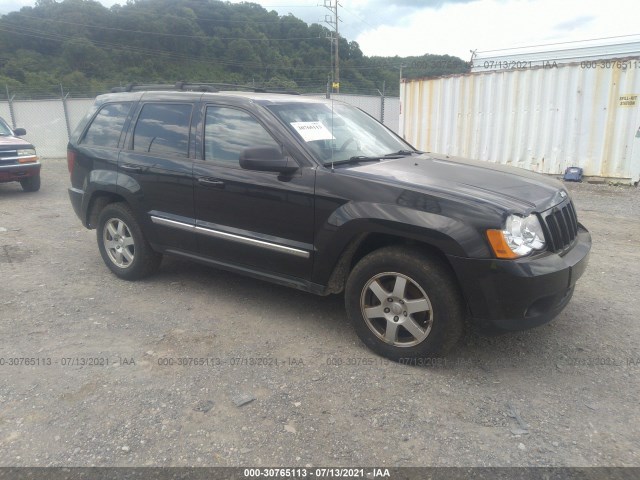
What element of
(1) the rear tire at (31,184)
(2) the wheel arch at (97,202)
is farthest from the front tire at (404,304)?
(1) the rear tire at (31,184)

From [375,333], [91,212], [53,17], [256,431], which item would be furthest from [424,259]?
[53,17]

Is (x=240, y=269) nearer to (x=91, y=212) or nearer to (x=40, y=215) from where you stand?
(x=91, y=212)

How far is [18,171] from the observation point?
9672 mm

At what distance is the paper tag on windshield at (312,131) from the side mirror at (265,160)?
0.95 ft

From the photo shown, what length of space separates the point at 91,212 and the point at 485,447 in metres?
4.22

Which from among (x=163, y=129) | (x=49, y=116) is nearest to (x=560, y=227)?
(x=163, y=129)

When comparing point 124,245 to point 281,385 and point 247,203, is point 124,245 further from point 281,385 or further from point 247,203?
point 281,385

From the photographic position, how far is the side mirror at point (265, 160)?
11.5 ft

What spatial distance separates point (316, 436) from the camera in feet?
8.77

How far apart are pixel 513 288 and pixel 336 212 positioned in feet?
3.97

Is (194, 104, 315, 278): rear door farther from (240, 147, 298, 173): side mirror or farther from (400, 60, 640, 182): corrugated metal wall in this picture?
(400, 60, 640, 182): corrugated metal wall

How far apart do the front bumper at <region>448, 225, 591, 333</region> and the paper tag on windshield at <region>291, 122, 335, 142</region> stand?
4.63 feet

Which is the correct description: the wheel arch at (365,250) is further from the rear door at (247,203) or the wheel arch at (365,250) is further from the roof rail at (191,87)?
the roof rail at (191,87)

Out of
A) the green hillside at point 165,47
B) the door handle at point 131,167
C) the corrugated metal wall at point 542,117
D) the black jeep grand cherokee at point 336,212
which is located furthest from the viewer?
the green hillside at point 165,47
